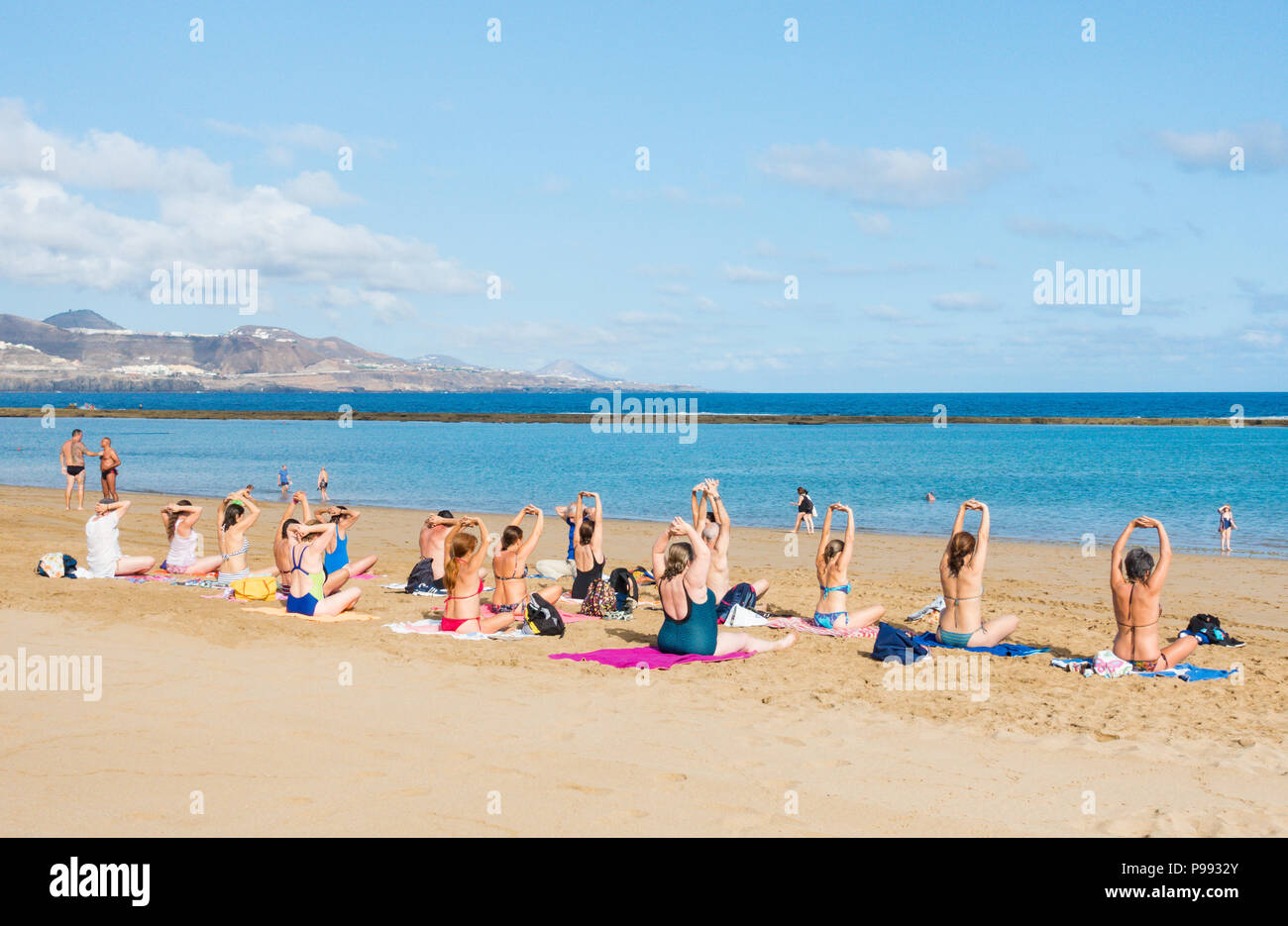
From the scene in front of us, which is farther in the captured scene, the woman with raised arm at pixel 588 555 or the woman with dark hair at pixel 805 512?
the woman with dark hair at pixel 805 512

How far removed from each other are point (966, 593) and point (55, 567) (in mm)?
11199

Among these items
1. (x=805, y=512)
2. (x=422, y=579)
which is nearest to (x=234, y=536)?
(x=422, y=579)

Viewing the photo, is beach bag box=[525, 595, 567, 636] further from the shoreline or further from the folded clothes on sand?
the shoreline

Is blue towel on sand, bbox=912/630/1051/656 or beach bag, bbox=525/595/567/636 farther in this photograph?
beach bag, bbox=525/595/567/636

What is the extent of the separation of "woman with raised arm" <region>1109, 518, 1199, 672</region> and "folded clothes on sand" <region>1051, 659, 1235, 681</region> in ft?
0.26

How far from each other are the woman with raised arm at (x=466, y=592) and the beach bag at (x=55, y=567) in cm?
589

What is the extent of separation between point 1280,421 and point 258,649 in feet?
339

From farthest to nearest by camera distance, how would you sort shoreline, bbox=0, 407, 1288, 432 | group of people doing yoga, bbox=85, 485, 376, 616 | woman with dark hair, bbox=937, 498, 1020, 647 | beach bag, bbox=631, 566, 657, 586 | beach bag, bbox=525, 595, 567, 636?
1. shoreline, bbox=0, 407, 1288, 432
2. beach bag, bbox=631, 566, 657, 586
3. group of people doing yoga, bbox=85, 485, 376, 616
4. beach bag, bbox=525, 595, 567, 636
5. woman with dark hair, bbox=937, 498, 1020, 647

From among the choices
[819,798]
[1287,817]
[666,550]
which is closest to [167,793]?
[819,798]

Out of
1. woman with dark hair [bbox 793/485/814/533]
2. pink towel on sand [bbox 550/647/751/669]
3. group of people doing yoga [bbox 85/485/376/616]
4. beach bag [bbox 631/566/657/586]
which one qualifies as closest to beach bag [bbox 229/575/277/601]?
group of people doing yoga [bbox 85/485/376/616]

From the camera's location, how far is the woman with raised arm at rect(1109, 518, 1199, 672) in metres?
8.84

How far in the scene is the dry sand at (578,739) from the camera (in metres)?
5.22

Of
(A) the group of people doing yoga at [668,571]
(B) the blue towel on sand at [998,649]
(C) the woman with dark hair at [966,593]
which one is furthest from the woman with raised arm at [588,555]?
(C) the woman with dark hair at [966,593]

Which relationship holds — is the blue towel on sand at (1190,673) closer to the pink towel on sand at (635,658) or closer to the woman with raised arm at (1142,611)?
the woman with raised arm at (1142,611)
